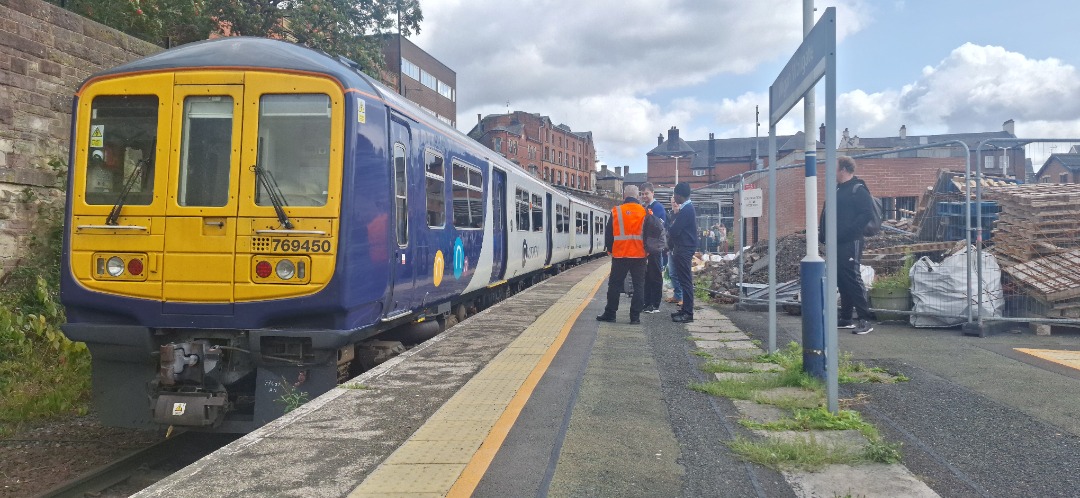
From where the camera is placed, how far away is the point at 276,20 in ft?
66.8

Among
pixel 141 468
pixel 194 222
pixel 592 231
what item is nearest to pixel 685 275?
pixel 194 222

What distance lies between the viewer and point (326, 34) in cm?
2100

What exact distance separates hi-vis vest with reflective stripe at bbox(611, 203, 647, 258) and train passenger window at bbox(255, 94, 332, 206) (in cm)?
472

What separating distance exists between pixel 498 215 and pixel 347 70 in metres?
5.38

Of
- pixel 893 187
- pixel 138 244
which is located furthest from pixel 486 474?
pixel 893 187

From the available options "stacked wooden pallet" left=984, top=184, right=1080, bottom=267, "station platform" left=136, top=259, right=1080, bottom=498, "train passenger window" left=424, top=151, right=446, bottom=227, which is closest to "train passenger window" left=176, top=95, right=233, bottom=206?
"station platform" left=136, top=259, right=1080, bottom=498

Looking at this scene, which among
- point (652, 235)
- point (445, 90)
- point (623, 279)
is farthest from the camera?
point (445, 90)

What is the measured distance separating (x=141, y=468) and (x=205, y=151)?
2312mm

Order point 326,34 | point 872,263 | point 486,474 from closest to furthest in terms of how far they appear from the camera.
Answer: point 486,474, point 872,263, point 326,34

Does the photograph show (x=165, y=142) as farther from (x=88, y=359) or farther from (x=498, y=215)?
(x=498, y=215)

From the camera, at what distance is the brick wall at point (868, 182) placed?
1860cm

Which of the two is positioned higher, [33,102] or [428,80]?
[428,80]

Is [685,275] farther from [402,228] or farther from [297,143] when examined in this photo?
[297,143]

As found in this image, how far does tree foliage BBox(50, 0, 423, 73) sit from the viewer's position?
15.1 m
